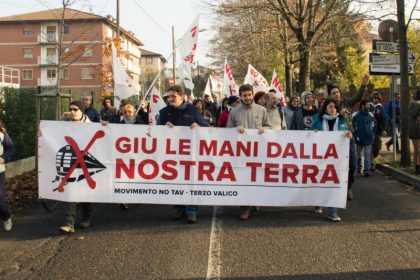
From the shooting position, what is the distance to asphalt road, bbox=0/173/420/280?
511 cm

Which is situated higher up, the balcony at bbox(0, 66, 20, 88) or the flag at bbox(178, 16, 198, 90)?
the balcony at bbox(0, 66, 20, 88)

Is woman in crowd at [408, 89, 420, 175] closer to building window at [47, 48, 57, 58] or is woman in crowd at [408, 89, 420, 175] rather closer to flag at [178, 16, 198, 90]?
flag at [178, 16, 198, 90]

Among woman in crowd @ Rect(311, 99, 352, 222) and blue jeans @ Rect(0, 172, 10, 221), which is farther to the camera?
woman in crowd @ Rect(311, 99, 352, 222)

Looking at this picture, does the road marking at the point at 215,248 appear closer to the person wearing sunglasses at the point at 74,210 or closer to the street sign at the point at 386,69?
the person wearing sunglasses at the point at 74,210

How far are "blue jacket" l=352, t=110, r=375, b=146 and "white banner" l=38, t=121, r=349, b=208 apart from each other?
443 centimetres

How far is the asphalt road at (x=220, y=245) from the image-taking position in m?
5.11

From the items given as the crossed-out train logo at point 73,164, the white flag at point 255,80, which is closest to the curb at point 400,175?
the white flag at point 255,80

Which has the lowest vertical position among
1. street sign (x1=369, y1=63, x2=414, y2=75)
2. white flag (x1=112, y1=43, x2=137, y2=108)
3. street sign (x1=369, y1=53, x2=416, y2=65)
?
white flag (x1=112, y1=43, x2=137, y2=108)

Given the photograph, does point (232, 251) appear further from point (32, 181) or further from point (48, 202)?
point (32, 181)

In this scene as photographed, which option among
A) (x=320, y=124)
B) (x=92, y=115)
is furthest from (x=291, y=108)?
(x=92, y=115)

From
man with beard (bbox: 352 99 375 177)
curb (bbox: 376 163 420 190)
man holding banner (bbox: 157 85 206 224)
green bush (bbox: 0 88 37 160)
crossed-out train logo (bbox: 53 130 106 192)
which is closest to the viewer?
crossed-out train logo (bbox: 53 130 106 192)

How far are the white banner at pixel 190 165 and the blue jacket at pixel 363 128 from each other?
443 centimetres

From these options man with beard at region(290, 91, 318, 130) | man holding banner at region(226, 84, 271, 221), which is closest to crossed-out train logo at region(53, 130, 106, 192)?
man holding banner at region(226, 84, 271, 221)

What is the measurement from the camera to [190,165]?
7.27 meters
